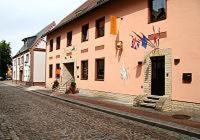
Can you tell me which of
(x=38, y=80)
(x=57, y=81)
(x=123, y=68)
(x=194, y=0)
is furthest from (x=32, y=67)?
(x=194, y=0)

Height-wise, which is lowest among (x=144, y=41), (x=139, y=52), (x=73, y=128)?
(x=73, y=128)

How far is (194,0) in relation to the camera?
12.0m

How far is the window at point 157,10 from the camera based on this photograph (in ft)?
45.9

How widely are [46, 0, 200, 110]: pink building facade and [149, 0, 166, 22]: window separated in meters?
0.05

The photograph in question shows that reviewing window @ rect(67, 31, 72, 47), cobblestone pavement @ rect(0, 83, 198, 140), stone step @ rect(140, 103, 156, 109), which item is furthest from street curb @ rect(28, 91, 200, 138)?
window @ rect(67, 31, 72, 47)

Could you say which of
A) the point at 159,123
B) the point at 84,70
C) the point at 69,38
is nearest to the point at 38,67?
the point at 69,38

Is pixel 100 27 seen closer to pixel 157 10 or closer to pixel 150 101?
pixel 157 10

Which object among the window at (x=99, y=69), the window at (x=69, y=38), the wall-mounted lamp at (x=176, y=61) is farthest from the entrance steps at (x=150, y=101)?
the window at (x=69, y=38)

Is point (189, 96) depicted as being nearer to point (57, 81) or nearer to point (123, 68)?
point (123, 68)

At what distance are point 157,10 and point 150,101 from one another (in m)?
4.76

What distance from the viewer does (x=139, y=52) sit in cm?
1527

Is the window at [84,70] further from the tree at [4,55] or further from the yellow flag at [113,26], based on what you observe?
the tree at [4,55]

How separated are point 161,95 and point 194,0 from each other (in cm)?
480

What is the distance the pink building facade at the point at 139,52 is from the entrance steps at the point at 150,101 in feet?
1.02
